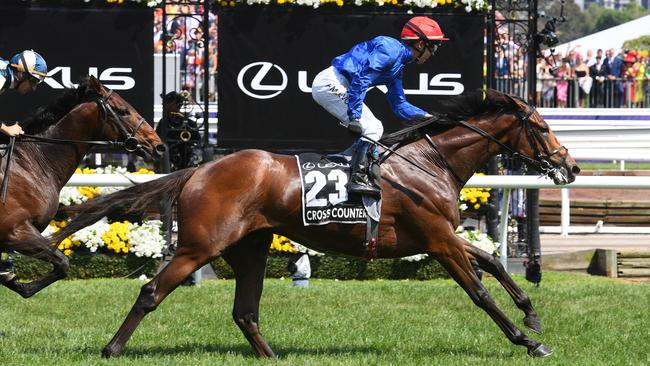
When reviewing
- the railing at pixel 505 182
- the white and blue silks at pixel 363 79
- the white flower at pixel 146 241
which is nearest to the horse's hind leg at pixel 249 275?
the white and blue silks at pixel 363 79

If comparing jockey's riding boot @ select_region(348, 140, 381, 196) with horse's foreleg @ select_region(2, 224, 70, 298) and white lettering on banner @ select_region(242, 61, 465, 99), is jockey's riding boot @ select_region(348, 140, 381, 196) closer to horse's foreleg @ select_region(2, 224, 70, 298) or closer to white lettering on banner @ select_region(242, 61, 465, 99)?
horse's foreleg @ select_region(2, 224, 70, 298)

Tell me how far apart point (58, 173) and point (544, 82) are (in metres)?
13.9

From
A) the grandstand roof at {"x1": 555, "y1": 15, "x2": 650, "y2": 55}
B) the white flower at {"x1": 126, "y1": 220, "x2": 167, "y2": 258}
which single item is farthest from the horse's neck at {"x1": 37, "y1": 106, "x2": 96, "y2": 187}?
the grandstand roof at {"x1": 555, "y1": 15, "x2": 650, "y2": 55}

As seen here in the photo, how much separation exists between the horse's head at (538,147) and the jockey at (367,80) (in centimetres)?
58

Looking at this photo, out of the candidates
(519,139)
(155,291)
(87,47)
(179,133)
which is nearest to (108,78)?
(87,47)

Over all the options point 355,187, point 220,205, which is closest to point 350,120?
point 355,187

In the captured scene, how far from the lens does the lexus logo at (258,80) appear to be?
10.6 m

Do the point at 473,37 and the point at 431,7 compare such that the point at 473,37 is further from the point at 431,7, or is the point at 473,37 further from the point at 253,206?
the point at 253,206

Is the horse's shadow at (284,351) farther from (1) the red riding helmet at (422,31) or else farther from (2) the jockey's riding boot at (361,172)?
(1) the red riding helmet at (422,31)

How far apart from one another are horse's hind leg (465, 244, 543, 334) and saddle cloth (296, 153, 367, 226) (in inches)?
30.1

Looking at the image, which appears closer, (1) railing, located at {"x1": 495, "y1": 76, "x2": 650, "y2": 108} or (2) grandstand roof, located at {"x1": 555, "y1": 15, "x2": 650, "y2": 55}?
(1) railing, located at {"x1": 495, "y1": 76, "x2": 650, "y2": 108}

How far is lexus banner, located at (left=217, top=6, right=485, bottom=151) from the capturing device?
1055cm

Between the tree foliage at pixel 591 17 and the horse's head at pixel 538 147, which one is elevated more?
the tree foliage at pixel 591 17

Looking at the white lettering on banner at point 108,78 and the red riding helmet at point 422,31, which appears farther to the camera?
the white lettering on banner at point 108,78
